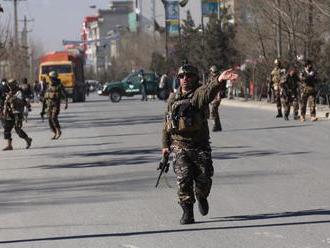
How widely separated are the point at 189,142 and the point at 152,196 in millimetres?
2621

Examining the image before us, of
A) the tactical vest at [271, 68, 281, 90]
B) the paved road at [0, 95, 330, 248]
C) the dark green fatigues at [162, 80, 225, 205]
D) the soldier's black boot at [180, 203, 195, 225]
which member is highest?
the tactical vest at [271, 68, 281, 90]

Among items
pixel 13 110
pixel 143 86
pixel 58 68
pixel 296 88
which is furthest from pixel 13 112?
pixel 58 68

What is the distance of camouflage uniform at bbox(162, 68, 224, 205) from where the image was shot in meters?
9.59

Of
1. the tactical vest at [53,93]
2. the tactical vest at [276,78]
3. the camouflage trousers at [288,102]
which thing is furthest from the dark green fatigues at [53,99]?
the tactical vest at [276,78]

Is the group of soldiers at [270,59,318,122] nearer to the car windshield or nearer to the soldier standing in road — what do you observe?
the soldier standing in road

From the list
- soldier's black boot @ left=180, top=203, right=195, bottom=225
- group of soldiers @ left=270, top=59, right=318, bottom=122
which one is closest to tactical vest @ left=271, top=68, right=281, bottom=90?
group of soldiers @ left=270, top=59, right=318, bottom=122

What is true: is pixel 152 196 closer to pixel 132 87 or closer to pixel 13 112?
pixel 13 112

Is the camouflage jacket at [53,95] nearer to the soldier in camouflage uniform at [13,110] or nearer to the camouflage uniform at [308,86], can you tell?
the soldier in camouflage uniform at [13,110]

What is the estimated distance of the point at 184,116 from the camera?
31.4 feet

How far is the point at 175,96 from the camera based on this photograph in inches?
385

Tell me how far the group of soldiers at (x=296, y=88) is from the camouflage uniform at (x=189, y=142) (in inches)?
686

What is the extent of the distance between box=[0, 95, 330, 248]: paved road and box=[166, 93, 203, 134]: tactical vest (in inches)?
43.0

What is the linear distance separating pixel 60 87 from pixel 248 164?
9536 millimetres

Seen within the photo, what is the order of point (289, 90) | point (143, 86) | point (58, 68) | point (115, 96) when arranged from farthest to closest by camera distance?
point (115, 96)
point (58, 68)
point (143, 86)
point (289, 90)
